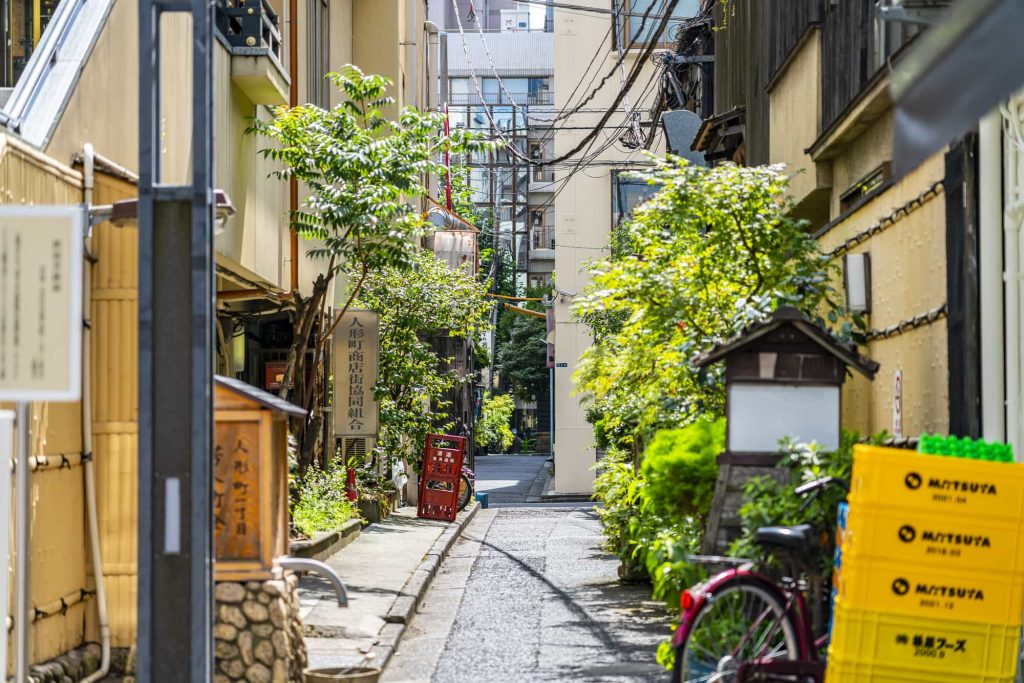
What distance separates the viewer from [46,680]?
25.6ft

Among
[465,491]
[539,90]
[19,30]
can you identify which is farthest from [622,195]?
[539,90]

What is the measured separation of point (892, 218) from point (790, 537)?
12.1 feet

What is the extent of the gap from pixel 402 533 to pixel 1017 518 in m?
15.6

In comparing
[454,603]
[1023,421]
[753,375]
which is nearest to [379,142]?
[454,603]

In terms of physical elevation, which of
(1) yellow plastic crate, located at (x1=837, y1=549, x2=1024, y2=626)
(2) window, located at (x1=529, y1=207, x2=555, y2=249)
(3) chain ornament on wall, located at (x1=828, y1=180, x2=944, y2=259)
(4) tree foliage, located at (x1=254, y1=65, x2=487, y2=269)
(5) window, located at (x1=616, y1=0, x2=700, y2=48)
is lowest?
(1) yellow plastic crate, located at (x1=837, y1=549, x2=1024, y2=626)

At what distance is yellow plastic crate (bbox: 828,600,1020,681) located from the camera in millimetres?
6488

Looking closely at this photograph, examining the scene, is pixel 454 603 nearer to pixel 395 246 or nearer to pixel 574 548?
pixel 395 246

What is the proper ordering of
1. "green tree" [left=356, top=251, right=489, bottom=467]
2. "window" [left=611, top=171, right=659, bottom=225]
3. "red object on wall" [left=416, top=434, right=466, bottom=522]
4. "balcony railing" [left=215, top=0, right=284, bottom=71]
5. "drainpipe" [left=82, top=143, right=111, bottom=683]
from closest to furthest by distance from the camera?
"drainpipe" [left=82, top=143, right=111, bottom=683]
"balcony railing" [left=215, top=0, right=284, bottom=71]
"green tree" [left=356, top=251, right=489, bottom=467]
"red object on wall" [left=416, top=434, right=466, bottom=522]
"window" [left=611, top=171, right=659, bottom=225]

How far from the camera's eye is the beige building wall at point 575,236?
1534 inches

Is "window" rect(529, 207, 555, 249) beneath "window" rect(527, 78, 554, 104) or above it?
beneath

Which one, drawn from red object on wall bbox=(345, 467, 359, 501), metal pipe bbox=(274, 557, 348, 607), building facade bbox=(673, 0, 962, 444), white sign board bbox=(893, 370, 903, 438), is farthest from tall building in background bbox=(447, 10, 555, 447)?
metal pipe bbox=(274, 557, 348, 607)

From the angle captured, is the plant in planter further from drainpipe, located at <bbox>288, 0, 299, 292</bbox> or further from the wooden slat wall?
the wooden slat wall

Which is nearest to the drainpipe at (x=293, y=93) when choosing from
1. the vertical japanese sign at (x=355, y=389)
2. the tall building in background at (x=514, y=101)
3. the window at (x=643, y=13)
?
the vertical japanese sign at (x=355, y=389)

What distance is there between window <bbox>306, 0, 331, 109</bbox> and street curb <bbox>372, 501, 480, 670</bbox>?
7272 mm
